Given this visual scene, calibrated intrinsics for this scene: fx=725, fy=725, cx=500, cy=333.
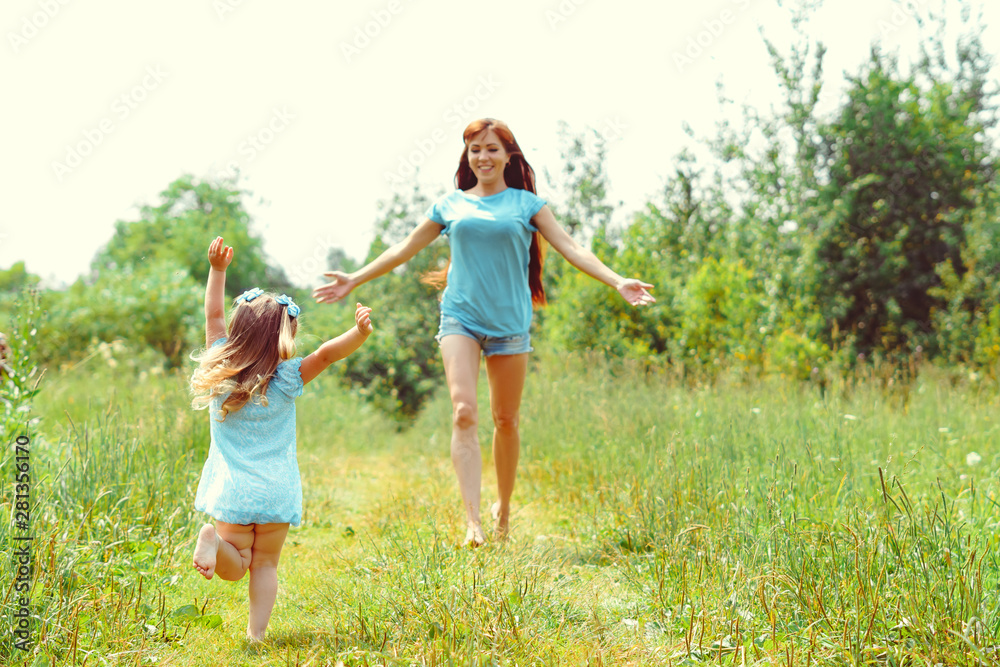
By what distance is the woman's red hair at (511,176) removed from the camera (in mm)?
3701

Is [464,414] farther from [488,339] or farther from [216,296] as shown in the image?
[216,296]

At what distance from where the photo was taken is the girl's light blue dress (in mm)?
2398

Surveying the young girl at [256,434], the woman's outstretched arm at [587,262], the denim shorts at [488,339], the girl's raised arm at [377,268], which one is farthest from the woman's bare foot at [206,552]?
the woman's outstretched arm at [587,262]

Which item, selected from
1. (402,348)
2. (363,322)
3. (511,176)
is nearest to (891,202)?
(402,348)

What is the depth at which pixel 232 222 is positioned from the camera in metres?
26.7

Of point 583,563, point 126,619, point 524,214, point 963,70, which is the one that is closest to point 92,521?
point 126,619

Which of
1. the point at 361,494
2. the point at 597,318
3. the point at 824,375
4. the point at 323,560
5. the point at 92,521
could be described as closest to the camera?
the point at 92,521

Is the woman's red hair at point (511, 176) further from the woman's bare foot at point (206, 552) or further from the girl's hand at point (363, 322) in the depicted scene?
the woman's bare foot at point (206, 552)

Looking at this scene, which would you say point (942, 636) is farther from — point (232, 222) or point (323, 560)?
point (232, 222)

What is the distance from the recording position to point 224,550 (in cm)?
231

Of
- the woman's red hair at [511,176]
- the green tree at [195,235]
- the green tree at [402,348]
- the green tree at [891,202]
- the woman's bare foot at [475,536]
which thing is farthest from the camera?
the green tree at [195,235]

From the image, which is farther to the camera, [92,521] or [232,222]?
[232,222]

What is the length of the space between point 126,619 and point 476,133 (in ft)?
8.55

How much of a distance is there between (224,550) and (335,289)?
1.41 m
